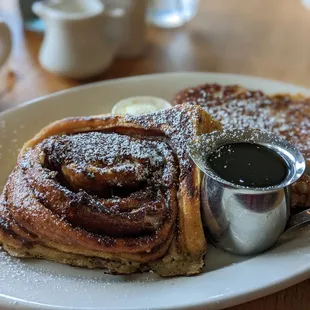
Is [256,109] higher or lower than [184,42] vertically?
higher

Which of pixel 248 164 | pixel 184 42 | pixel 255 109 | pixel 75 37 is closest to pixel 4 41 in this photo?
pixel 75 37

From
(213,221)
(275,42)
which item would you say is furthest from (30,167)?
(275,42)

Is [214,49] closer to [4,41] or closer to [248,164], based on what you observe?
[4,41]

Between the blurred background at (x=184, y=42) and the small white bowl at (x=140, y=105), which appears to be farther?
the blurred background at (x=184, y=42)

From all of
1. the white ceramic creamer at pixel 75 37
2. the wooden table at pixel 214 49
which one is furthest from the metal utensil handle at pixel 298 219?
the white ceramic creamer at pixel 75 37

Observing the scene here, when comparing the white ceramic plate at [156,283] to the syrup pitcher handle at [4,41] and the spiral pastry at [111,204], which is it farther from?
the syrup pitcher handle at [4,41]

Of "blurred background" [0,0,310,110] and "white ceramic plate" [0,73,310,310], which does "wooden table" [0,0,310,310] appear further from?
"white ceramic plate" [0,73,310,310]
